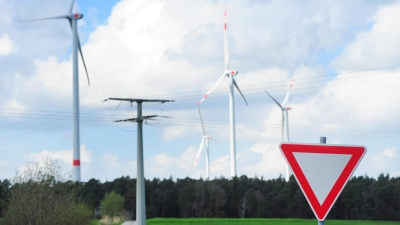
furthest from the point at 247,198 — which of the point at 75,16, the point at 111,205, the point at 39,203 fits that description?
the point at 39,203

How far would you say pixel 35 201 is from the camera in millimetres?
39531

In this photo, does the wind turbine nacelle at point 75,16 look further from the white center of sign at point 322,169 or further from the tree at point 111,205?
the white center of sign at point 322,169

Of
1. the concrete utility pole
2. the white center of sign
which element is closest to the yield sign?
the white center of sign

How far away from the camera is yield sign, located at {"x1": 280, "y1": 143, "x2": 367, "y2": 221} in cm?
685

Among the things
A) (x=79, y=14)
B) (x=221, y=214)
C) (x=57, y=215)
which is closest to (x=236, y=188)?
(x=221, y=214)

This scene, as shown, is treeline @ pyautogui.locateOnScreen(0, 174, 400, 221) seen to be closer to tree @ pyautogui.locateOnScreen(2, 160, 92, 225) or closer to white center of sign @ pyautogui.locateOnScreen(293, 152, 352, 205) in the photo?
tree @ pyautogui.locateOnScreen(2, 160, 92, 225)

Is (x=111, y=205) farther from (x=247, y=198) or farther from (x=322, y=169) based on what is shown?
(x=322, y=169)

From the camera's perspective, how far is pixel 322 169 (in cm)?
686

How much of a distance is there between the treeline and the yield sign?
328 feet

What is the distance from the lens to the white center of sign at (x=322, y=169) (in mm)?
6848

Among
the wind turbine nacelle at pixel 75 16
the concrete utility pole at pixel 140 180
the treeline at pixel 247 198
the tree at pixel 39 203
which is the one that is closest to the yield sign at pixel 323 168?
the tree at pixel 39 203

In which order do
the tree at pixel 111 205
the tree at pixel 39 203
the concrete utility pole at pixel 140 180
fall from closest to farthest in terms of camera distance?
the tree at pixel 39 203
the concrete utility pole at pixel 140 180
the tree at pixel 111 205

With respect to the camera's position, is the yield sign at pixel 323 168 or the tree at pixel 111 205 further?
the tree at pixel 111 205

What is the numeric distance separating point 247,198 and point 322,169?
108 m
